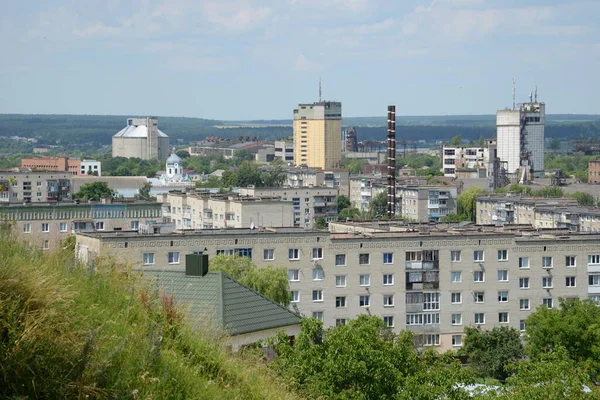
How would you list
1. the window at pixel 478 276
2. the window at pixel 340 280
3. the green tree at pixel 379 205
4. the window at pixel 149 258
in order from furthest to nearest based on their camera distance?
the green tree at pixel 379 205, the window at pixel 478 276, the window at pixel 340 280, the window at pixel 149 258

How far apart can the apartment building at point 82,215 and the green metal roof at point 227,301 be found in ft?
124

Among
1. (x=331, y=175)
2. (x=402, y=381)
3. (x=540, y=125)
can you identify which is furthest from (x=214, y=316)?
(x=540, y=125)

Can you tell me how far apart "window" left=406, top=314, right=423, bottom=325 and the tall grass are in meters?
26.1

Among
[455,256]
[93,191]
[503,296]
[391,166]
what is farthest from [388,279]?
[93,191]

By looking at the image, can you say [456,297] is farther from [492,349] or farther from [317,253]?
[317,253]

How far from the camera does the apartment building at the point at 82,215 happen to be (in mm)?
56031

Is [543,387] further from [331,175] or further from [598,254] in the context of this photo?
[331,175]

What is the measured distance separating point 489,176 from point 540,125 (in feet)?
130

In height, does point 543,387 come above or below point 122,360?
below

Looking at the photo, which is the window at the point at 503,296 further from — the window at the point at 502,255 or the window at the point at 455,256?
the window at the point at 455,256

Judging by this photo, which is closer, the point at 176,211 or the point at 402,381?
the point at 402,381

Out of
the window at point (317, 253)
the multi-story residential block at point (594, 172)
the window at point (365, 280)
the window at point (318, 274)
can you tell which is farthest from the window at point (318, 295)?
the multi-story residential block at point (594, 172)

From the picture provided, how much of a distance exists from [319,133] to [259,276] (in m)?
144

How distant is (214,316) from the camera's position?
14992 millimetres
